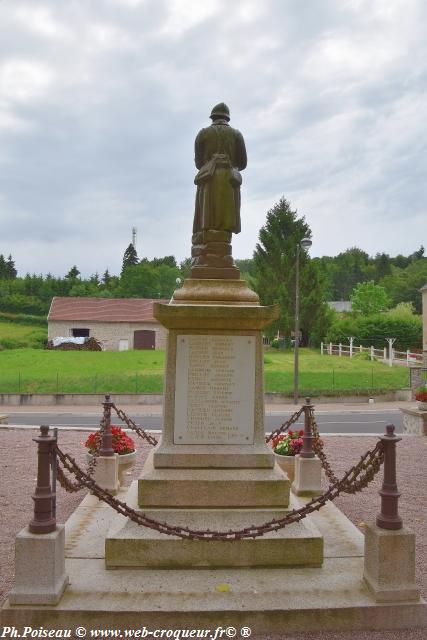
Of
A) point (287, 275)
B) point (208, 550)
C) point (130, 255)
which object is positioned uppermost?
point (130, 255)

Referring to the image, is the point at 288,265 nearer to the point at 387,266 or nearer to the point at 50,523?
the point at 50,523

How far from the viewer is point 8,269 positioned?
353 feet

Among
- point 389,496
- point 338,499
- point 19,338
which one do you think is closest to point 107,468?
point 338,499

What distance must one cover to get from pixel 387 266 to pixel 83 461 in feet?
352

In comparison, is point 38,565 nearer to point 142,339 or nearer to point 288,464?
point 288,464

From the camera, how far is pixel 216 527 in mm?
5234

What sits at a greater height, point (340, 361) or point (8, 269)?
point (8, 269)

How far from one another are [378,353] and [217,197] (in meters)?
40.2

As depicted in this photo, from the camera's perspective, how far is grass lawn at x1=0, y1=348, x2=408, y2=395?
28047mm

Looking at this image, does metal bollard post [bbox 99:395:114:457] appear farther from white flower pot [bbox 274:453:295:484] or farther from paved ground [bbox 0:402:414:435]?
paved ground [bbox 0:402:414:435]

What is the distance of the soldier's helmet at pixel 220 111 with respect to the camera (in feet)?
20.8

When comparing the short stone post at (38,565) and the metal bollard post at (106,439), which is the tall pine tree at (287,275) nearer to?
the metal bollard post at (106,439)

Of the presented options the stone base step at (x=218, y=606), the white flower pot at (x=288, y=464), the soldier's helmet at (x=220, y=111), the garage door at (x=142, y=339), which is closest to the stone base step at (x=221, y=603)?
the stone base step at (x=218, y=606)

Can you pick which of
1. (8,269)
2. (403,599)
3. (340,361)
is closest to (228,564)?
(403,599)
